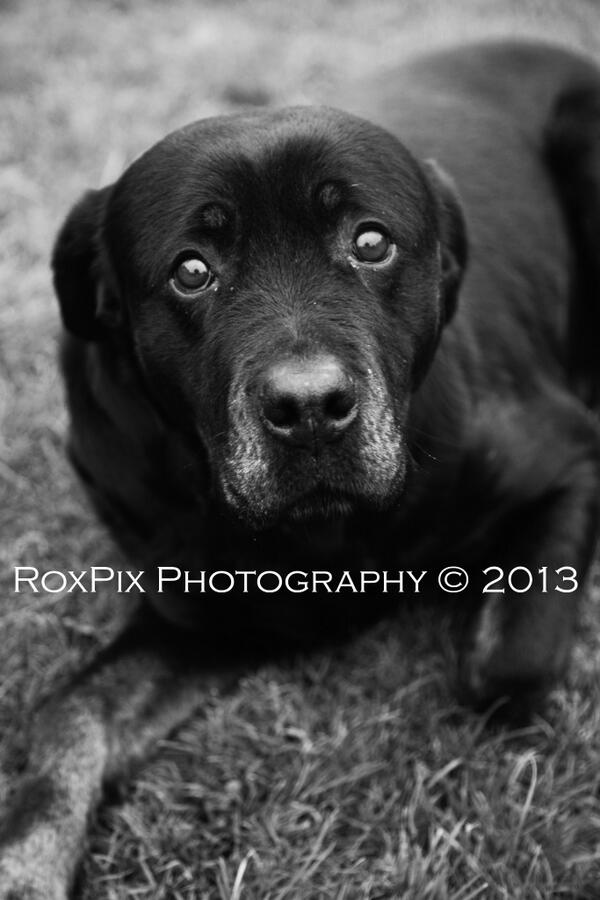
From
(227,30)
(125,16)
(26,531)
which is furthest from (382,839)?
(125,16)

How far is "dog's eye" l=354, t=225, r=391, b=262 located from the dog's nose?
41cm

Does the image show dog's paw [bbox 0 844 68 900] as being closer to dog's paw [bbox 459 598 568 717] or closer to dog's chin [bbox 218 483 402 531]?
dog's chin [bbox 218 483 402 531]

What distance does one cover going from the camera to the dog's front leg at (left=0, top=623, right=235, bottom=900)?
104 inches

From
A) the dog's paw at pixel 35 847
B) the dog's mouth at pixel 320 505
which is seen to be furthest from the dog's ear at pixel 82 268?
the dog's paw at pixel 35 847

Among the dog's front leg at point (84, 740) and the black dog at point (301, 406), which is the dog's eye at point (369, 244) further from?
the dog's front leg at point (84, 740)

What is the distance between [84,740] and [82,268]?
1306 mm

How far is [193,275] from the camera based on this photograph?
2.68 metres

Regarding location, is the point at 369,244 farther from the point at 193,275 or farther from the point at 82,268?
the point at 82,268

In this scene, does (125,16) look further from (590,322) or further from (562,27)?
(590,322)

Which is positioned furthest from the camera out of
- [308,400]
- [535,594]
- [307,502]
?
[535,594]

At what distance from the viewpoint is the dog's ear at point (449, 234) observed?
308cm

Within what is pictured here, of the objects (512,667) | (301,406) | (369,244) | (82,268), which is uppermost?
(369,244)

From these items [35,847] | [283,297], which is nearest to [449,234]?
[283,297]

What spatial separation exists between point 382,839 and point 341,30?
6.00 metres
